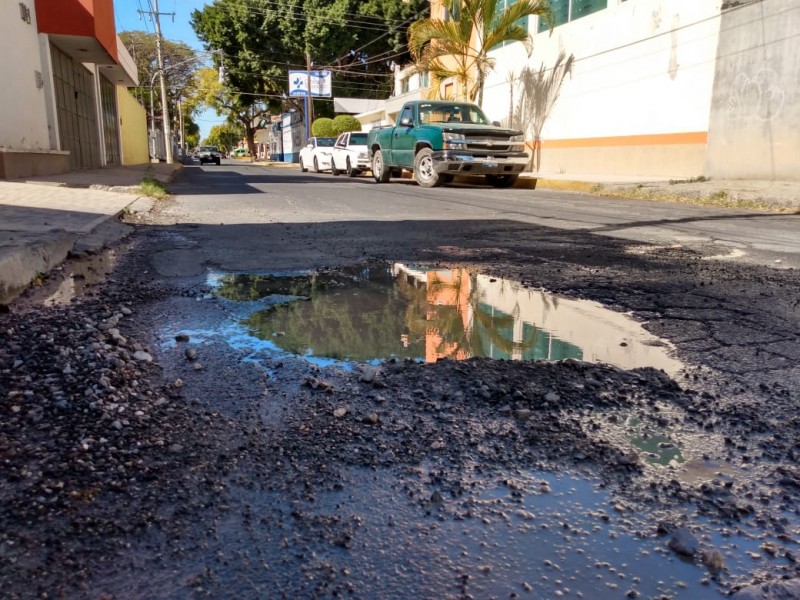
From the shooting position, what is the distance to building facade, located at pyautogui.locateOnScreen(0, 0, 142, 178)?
12617 millimetres

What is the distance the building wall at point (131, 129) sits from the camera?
89.5ft

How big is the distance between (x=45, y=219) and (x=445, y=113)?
10.9 m

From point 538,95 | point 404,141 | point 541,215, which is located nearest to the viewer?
point 541,215

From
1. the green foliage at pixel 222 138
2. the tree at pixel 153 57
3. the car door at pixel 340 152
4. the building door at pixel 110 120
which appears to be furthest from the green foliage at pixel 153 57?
the green foliage at pixel 222 138

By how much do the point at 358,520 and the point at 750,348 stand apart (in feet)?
7.71

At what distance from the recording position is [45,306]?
3629mm

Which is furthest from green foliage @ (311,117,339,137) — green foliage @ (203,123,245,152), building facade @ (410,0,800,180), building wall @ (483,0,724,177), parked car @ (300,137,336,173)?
green foliage @ (203,123,245,152)

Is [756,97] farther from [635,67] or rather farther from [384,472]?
[384,472]

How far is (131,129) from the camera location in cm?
2989

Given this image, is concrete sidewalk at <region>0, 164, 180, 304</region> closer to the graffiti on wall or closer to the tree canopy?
the graffiti on wall

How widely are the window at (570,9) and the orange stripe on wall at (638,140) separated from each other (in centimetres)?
346

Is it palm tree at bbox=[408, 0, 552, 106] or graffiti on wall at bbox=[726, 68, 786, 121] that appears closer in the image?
graffiti on wall at bbox=[726, 68, 786, 121]

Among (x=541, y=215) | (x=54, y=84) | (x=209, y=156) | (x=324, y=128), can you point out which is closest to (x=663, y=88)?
(x=541, y=215)

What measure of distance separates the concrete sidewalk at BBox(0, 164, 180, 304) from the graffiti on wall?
1154 cm
